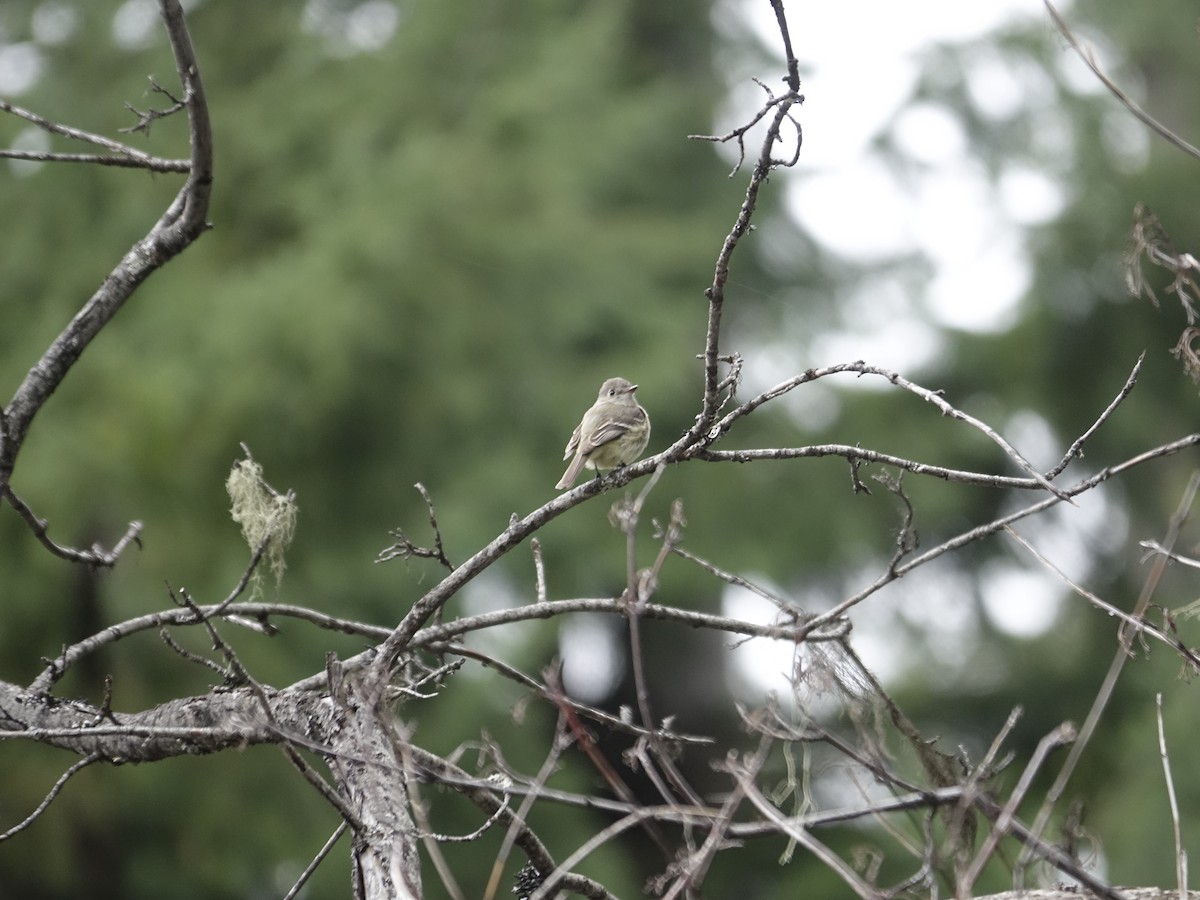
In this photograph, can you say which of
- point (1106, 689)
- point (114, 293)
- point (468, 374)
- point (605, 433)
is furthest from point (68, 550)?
point (468, 374)

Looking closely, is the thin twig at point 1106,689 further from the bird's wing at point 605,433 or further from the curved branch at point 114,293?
the bird's wing at point 605,433

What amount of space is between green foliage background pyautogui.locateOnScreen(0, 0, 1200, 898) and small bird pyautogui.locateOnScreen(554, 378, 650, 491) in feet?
6.55

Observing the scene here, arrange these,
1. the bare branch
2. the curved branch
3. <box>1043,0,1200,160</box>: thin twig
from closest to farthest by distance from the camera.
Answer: <box>1043,0,1200,160</box>: thin twig → the curved branch → the bare branch

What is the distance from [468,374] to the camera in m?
Answer: 10.6

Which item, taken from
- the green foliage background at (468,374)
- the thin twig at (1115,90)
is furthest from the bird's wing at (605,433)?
the thin twig at (1115,90)

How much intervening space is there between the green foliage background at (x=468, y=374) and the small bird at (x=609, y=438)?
6.55ft

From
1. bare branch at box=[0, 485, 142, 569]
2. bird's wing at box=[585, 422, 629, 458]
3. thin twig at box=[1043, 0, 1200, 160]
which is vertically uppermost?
bird's wing at box=[585, 422, 629, 458]

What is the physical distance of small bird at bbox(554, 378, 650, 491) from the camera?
545 centimetres

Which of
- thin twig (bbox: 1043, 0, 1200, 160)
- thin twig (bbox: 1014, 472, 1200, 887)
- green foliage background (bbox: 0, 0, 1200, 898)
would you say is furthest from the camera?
green foliage background (bbox: 0, 0, 1200, 898)

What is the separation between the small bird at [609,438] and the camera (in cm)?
545

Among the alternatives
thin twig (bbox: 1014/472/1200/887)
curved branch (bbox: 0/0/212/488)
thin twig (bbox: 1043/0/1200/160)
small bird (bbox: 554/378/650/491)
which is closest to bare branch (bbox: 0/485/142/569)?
curved branch (bbox: 0/0/212/488)

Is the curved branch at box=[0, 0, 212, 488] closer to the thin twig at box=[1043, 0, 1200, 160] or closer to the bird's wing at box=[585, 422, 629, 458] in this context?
the thin twig at box=[1043, 0, 1200, 160]

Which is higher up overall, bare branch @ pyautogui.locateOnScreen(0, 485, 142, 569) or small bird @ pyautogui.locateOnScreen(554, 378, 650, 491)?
small bird @ pyautogui.locateOnScreen(554, 378, 650, 491)

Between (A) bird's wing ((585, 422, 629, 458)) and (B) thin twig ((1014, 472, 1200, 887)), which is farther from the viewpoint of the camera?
(A) bird's wing ((585, 422, 629, 458))
